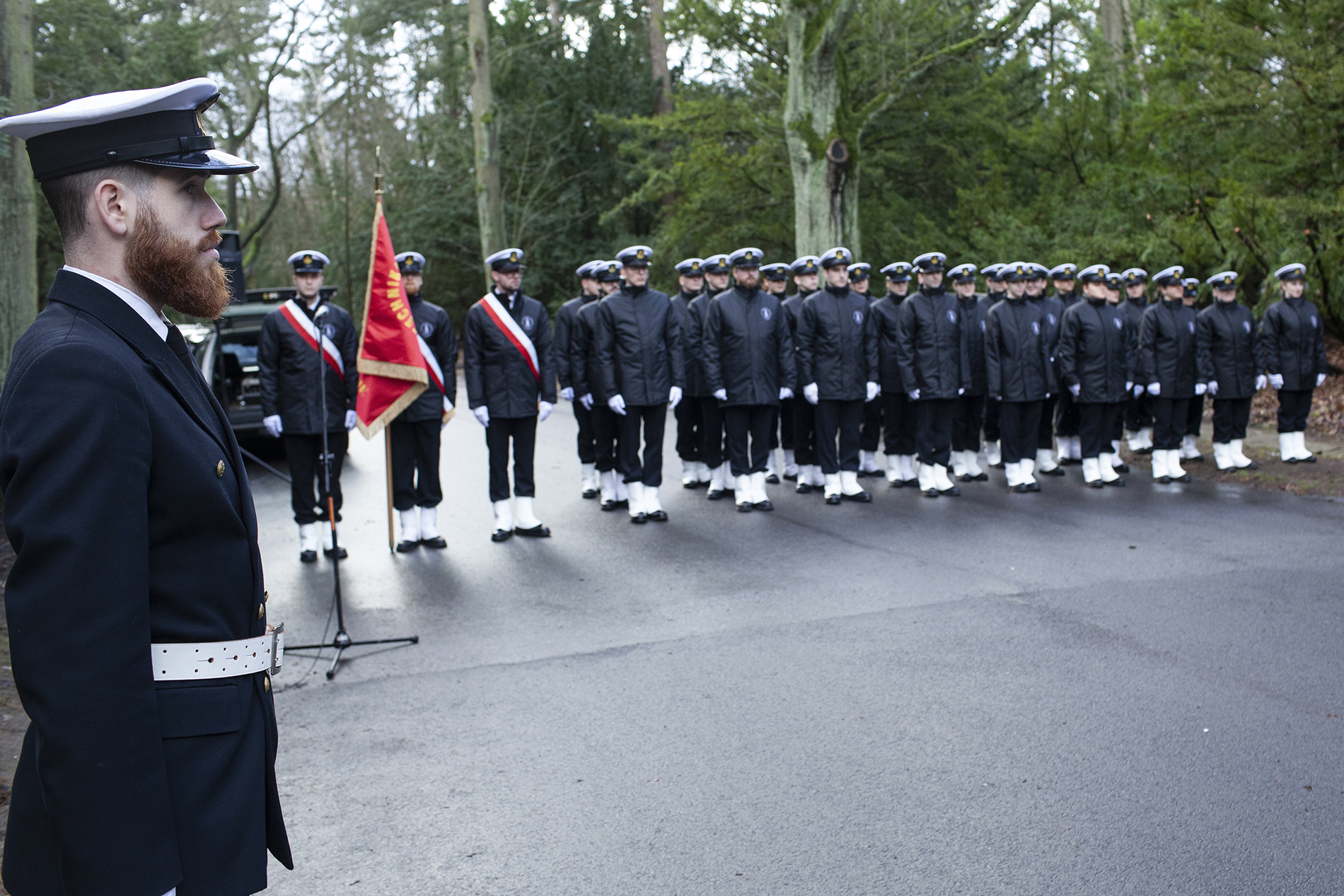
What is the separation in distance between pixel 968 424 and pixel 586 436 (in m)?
4.18

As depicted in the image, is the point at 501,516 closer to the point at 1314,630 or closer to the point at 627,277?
the point at 627,277

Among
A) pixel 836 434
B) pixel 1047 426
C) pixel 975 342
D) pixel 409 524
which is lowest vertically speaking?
pixel 409 524

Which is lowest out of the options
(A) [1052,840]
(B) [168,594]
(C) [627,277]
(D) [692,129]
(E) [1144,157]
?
(A) [1052,840]

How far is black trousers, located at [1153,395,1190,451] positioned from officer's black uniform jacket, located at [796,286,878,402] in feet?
10.1

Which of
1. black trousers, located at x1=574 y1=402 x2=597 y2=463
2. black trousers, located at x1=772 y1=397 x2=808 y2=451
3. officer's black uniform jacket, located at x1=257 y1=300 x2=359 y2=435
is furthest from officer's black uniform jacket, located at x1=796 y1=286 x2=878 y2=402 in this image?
officer's black uniform jacket, located at x1=257 y1=300 x2=359 y2=435

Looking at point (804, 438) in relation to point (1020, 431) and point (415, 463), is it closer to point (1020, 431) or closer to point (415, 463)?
point (1020, 431)

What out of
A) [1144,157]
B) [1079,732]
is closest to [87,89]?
[1144,157]

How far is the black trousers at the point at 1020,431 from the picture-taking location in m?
11.3

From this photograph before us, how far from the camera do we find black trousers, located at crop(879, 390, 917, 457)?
12.0 meters

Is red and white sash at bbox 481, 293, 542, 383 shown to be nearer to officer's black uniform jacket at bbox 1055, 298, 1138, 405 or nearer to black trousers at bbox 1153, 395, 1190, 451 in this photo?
officer's black uniform jacket at bbox 1055, 298, 1138, 405

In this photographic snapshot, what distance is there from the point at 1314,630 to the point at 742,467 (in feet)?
17.4

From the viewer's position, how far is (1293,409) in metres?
12.3

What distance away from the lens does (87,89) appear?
64.0ft

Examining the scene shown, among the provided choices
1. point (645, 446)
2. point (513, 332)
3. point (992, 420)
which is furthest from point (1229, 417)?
point (513, 332)
